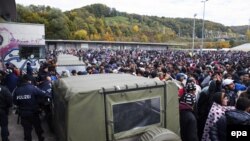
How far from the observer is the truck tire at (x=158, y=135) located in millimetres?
4066

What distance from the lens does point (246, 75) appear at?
912 centimetres

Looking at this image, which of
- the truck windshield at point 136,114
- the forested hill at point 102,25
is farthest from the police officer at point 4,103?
the forested hill at point 102,25

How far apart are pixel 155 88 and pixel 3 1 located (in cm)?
1919

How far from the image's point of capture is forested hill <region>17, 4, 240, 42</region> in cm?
7744

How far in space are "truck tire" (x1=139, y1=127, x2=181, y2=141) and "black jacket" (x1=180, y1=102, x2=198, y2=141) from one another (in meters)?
0.73

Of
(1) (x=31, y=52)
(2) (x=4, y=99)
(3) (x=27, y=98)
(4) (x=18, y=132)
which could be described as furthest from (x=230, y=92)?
(1) (x=31, y=52)

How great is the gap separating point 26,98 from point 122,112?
301 cm

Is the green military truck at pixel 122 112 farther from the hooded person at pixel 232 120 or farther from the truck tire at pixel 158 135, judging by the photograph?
the hooded person at pixel 232 120

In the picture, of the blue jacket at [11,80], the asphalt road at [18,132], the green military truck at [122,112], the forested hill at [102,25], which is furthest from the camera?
the forested hill at [102,25]

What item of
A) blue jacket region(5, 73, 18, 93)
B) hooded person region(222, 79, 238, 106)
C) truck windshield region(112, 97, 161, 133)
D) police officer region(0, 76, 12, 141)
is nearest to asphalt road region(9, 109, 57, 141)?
police officer region(0, 76, 12, 141)

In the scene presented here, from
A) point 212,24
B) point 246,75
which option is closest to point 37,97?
point 246,75

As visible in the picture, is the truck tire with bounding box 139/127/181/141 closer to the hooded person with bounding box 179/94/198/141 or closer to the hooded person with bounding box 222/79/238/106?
the hooded person with bounding box 179/94/198/141

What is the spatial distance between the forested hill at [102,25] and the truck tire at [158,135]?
47964 millimetres

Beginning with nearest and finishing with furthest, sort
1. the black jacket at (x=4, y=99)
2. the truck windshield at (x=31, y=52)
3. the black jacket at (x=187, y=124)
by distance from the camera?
the black jacket at (x=187, y=124), the black jacket at (x=4, y=99), the truck windshield at (x=31, y=52)
